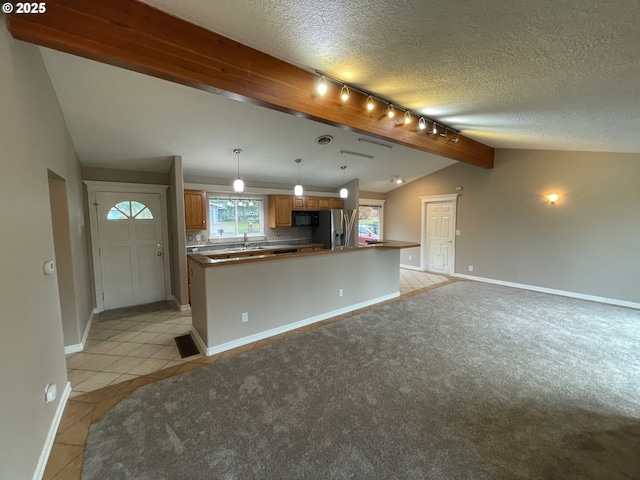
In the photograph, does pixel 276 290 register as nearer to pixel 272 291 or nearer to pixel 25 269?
pixel 272 291

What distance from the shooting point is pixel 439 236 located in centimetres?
695

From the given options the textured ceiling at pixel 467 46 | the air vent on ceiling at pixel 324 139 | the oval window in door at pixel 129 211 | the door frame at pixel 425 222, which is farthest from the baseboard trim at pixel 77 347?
the door frame at pixel 425 222

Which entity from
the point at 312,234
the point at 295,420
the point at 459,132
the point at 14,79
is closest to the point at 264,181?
→ the point at 312,234

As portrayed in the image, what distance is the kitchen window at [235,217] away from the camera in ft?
18.4

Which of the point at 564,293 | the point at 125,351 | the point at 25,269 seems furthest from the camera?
the point at 564,293

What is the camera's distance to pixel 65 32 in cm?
147

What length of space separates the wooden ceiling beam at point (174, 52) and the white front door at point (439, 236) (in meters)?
4.97

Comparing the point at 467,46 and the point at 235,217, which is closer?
the point at 467,46

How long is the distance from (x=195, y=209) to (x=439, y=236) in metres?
5.91

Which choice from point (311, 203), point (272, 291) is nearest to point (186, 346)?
point (272, 291)

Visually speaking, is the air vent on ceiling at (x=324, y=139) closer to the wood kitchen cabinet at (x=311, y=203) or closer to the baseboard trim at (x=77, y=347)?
the wood kitchen cabinet at (x=311, y=203)

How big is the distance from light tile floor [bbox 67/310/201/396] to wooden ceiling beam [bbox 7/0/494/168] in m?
2.63

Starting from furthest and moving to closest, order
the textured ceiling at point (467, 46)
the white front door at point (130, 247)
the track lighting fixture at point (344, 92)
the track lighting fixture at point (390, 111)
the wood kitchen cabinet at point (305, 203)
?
the wood kitchen cabinet at point (305, 203) < the white front door at point (130, 247) < the track lighting fixture at point (390, 111) < the track lighting fixture at point (344, 92) < the textured ceiling at point (467, 46)

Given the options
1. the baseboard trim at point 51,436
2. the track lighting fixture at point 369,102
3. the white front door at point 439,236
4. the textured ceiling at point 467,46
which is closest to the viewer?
the textured ceiling at point 467,46
